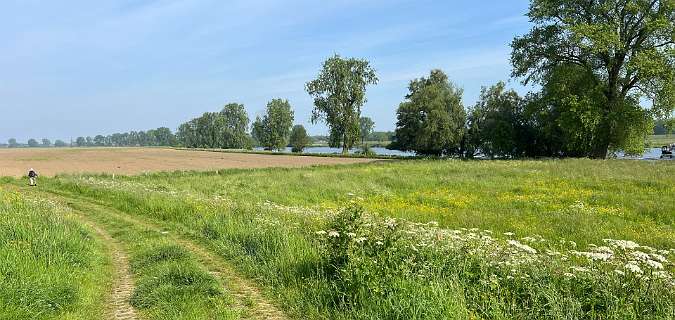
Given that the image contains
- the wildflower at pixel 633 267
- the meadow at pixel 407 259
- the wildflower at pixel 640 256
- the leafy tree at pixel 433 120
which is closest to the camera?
the wildflower at pixel 633 267

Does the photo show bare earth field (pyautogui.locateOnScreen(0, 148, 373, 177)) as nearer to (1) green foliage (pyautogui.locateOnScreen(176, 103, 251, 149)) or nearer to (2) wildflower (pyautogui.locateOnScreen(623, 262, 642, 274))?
(2) wildflower (pyautogui.locateOnScreen(623, 262, 642, 274))

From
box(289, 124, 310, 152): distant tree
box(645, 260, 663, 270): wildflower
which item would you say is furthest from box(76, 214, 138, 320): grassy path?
box(289, 124, 310, 152): distant tree

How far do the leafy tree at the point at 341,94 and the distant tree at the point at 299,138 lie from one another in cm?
5166

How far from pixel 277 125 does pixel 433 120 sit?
2989 inches

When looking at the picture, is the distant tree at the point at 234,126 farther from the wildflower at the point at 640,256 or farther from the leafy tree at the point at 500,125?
the wildflower at the point at 640,256

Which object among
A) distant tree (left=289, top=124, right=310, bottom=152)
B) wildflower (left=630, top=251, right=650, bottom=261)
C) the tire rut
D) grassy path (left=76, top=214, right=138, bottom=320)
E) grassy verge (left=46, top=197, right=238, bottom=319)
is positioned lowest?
grassy path (left=76, top=214, right=138, bottom=320)

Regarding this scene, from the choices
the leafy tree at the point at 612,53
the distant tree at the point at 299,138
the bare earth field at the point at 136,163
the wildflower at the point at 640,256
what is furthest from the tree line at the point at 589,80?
the distant tree at the point at 299,138

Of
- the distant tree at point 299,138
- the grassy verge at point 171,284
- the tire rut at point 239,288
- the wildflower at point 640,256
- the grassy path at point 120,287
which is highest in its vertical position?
the distant tree at point 299,138

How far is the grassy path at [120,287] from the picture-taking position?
711 centimetres

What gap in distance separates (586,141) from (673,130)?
8.15m

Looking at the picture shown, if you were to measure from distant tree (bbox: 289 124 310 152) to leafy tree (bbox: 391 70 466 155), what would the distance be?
60.7m

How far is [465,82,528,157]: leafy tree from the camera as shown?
60.1 m

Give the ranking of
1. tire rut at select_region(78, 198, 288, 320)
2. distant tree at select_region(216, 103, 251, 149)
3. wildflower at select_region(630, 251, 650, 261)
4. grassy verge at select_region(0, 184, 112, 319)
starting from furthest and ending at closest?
distant tree at select_region(216, 103, 251, 149), tire rut at select_region(78, 198, 288, 320), grassy verge at select_region(0, 184, 112, 319), wildflower at select_region(630, 251, 650, 261)

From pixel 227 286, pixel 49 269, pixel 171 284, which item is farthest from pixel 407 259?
pixel 49 269
